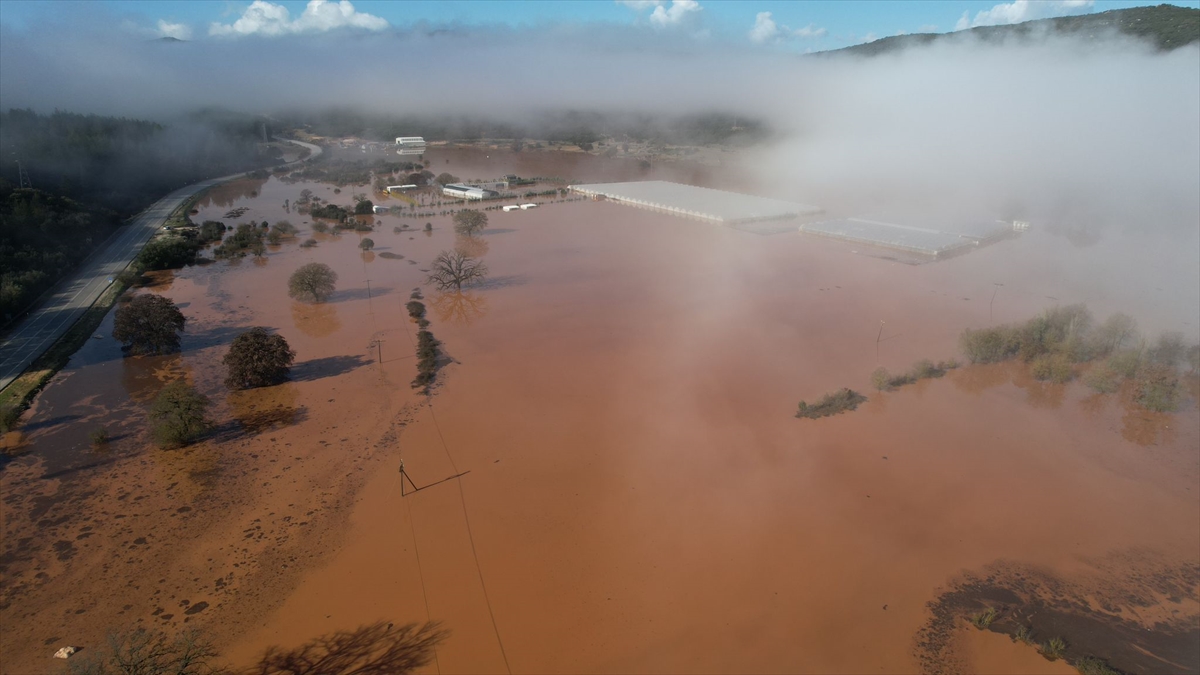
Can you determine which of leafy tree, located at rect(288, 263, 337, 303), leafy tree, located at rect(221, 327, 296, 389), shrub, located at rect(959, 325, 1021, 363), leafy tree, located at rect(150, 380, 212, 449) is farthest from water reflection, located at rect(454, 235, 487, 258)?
shrub, located at rect(959, 325, 1021, 363)

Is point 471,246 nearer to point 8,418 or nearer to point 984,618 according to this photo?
point 8,418

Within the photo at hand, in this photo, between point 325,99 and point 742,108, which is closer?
point 742,108

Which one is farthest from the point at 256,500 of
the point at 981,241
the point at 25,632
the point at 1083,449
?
the point at 981,241

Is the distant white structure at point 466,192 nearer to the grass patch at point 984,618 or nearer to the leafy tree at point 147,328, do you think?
the leafy tree at point 147,328

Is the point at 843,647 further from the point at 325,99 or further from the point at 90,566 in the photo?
the point at 325,99

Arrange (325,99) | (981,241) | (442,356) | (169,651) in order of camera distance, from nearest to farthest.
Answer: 1. (169,651)
2. (442,356)
3. (981,241)
4. (325,99)

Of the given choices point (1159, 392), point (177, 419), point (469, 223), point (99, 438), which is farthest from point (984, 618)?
point (469, 223)
